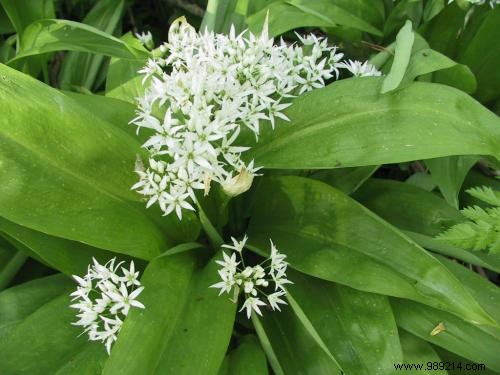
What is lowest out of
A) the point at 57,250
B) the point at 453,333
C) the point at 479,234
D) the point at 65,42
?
the point at 57,250

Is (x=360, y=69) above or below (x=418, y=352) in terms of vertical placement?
above

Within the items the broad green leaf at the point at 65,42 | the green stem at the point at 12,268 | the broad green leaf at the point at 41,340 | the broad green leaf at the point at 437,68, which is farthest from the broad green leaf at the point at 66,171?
the broad green leaf at the point at 437,68

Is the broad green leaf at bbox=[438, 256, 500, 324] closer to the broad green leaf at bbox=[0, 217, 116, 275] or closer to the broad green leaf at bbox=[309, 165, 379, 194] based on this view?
the broad green leaf at bbox=[309, 165, 379, 194]

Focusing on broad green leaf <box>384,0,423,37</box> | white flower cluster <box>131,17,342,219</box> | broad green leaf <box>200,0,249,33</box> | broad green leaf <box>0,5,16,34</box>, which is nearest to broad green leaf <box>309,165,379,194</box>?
white flower cluster <box>131,17,342,219</box>

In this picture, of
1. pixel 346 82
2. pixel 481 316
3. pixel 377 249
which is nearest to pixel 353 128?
pixel 346 82

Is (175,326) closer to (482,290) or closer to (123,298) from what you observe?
(123,298)

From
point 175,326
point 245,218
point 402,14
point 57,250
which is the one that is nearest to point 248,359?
point 175,326

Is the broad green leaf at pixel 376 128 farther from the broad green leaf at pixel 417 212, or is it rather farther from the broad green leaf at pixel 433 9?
the broad green leaf at pixel 433 9
